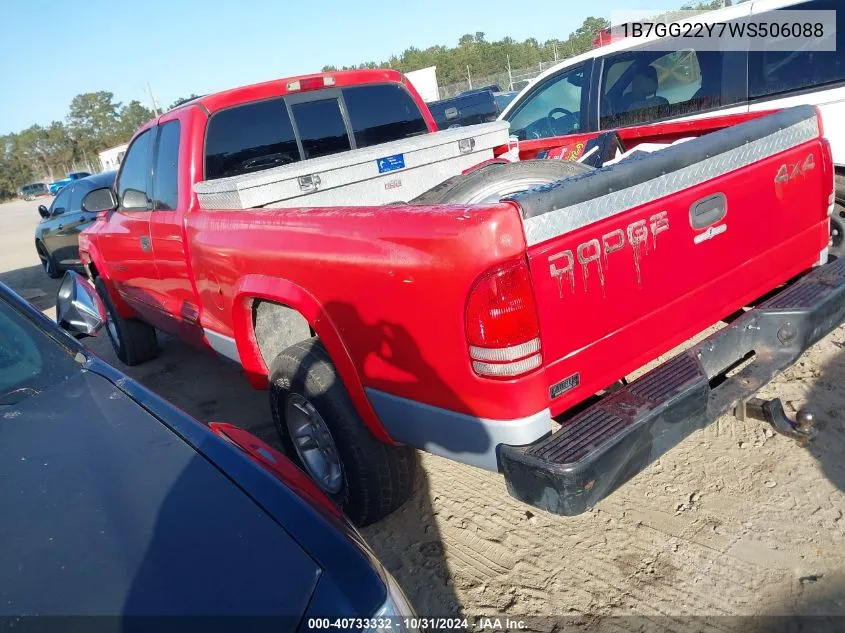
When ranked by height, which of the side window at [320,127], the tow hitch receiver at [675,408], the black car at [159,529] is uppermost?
the side window at [320,127]

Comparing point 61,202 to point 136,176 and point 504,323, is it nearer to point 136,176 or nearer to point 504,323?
point 136,176

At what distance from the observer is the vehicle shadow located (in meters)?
9.48

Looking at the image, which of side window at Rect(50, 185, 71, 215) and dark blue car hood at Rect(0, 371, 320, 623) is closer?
dark blue car hood at Rect(0, 371, 320, 623)

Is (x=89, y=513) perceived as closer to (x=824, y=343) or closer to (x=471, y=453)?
(x=471, y=453)

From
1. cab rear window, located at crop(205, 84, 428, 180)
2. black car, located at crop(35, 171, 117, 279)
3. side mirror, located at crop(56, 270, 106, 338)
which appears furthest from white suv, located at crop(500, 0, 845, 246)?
black car, located at crop(35, 171, 117, 279)

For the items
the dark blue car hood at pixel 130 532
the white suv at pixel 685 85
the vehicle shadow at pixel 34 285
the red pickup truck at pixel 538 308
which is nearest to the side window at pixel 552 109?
the white suv at pixel 685 85

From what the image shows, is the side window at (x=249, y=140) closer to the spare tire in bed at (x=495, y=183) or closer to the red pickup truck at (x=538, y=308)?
the red pickup truck at (x=538, y=308)

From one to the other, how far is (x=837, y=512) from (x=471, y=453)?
61.7 inches

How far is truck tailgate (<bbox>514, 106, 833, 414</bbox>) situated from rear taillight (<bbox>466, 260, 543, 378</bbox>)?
0.05 metres

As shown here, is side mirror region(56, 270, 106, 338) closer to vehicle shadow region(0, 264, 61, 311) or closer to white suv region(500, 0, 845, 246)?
white suv region(500, 0, 845, 246)

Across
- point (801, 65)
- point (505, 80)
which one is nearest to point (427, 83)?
point (505, 80)

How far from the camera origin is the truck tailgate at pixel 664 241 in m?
2.00

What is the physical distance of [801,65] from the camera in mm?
4227

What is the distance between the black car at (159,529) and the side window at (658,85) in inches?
172
